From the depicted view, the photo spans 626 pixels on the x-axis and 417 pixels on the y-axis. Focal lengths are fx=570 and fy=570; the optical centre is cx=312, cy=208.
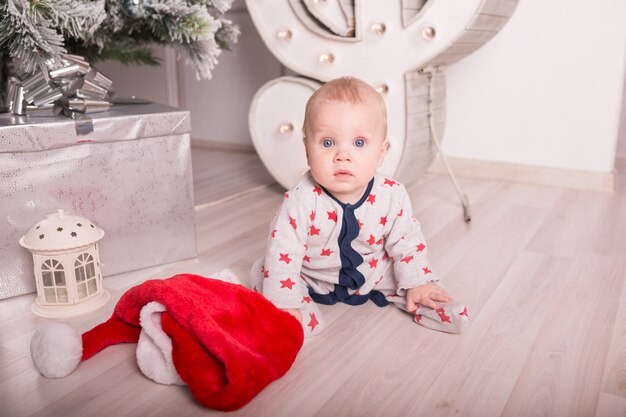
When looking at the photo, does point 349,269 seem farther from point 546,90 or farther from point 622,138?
point 622,138

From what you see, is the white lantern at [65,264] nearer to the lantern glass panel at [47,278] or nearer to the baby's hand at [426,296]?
the lantern glass panel at [47,278]

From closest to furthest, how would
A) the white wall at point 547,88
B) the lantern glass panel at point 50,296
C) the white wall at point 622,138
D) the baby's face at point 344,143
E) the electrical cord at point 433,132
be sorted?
the baby's face at point 344,143
the lantern glass panel at point 50,296
the electrical cord at point 433,132
the white wall at point 547,88
the white wall at point 622,138

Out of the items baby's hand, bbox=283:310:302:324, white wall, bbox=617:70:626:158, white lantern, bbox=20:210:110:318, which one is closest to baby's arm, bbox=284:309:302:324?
baby's hand, bbox=283:310:302:324

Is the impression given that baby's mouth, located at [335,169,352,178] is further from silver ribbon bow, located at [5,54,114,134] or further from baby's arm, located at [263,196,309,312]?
silver ribbon bow, located at [5,54,114,134]

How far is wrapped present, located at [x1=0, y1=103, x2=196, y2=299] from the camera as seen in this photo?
3.35 ft

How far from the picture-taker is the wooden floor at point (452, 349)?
75 centimetres

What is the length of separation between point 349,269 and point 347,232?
80 millimetres

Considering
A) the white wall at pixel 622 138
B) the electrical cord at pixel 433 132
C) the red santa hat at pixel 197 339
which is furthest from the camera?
the white wall at pixel 622 138

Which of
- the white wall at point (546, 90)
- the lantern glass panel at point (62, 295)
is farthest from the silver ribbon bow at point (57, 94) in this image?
the white wall at point (546, 90)

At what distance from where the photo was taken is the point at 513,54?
1.91 m

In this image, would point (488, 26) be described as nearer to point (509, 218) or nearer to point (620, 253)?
point (509, 218)

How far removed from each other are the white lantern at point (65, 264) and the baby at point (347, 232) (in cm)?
30

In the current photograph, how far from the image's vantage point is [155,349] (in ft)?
2.66

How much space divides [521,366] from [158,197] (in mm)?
758
